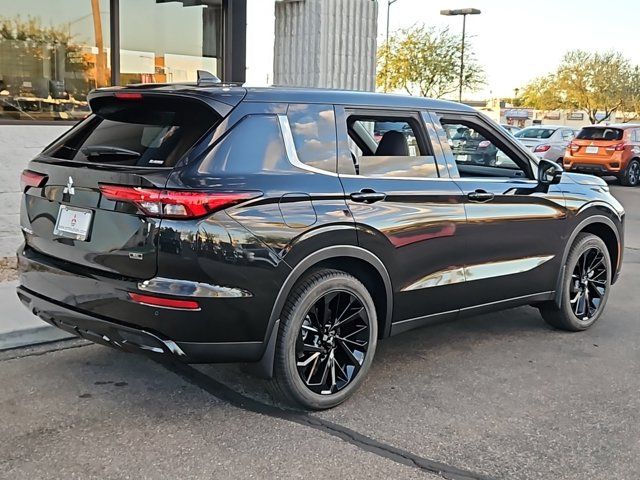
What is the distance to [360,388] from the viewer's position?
4.58 metres

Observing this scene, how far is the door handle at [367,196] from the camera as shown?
165 inches

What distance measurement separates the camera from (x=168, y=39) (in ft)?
30.9

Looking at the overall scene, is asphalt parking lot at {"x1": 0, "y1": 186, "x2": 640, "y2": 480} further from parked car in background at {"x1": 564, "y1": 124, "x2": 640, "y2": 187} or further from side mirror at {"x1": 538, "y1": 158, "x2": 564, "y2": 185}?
parked car in background at {"x1": 564, "y1": 124, "x2": 640, "y2": 187}

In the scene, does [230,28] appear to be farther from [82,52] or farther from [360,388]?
[360,388]

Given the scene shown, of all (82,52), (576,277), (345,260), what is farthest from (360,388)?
(82,52)

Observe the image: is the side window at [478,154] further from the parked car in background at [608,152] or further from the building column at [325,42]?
the parked car in background at [608,152]

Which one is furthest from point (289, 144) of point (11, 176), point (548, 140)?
point (548, 140)

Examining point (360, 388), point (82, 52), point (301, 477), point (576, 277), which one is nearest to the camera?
point (301, 477)

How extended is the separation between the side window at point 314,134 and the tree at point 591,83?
151 ft

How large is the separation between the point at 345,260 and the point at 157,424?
1381 mm

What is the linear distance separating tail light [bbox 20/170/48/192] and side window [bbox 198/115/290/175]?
1096mm

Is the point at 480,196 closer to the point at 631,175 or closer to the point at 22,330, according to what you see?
the point at 22,330

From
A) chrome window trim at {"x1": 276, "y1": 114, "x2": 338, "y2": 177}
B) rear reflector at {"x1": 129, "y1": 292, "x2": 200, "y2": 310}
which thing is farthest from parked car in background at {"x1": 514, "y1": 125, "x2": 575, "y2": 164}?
rear reflector at {"x1": 129, "y1": 292, "x2": 200, "y2": 310}

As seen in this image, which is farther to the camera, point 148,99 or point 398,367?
point 398,367
